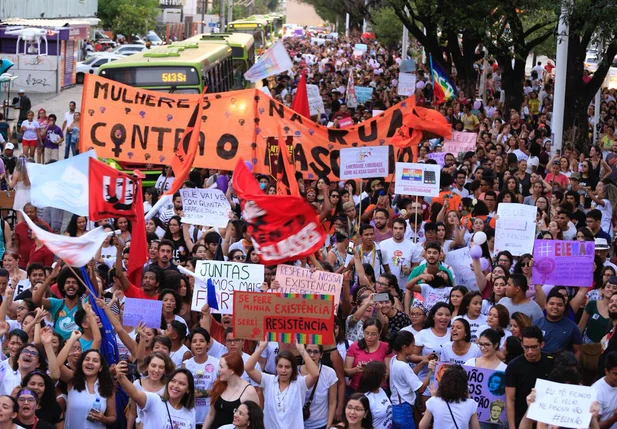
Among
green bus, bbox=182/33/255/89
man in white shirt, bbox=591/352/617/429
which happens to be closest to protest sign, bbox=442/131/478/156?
man in white shirt, bbox=591/352/617/429

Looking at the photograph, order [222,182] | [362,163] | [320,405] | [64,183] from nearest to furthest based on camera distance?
[320,405]
[64,183]
[362,163]
[222,182]

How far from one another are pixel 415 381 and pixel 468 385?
44 centimetres

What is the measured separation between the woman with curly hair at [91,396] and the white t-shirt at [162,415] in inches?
12.8

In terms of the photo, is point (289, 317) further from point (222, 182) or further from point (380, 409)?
point (222, 182)

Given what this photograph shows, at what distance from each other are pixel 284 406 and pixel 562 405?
1955 millimetres

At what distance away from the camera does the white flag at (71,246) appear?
30.4 ft

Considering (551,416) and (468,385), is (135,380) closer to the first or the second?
(468,385)

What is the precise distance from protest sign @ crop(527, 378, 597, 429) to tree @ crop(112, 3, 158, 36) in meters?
56.9

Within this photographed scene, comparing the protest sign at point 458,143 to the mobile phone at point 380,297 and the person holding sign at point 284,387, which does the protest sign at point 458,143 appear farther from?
the person holding sign at point 284,387

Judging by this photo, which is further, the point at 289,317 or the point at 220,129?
the point at 220,129

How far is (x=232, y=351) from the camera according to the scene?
28.7 ft

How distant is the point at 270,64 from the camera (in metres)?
22.6

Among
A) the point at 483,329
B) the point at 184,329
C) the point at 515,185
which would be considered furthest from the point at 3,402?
the point at 515,185

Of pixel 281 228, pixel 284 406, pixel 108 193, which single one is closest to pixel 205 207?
pixel 108 193
